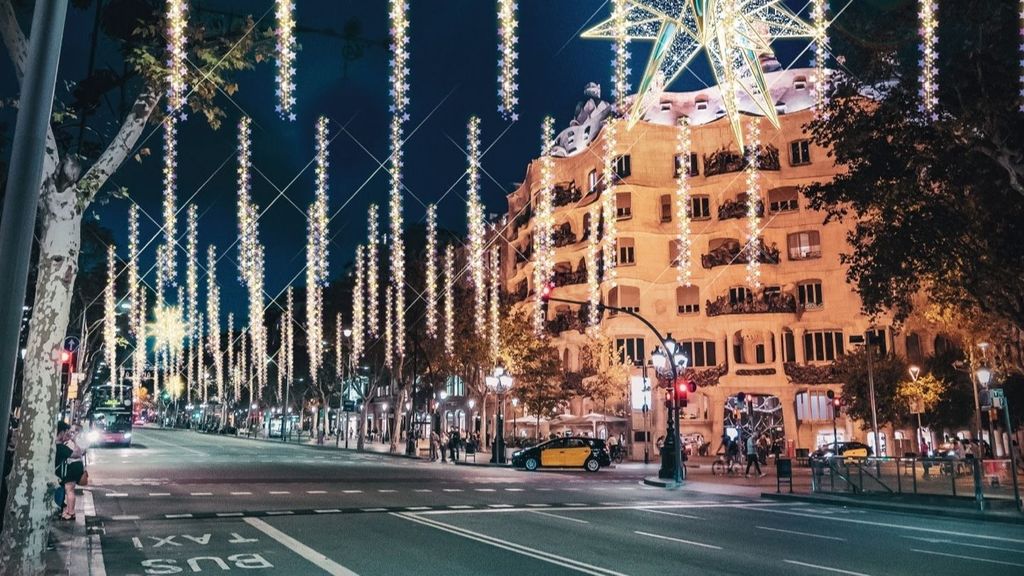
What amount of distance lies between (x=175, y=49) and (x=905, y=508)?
20.1m

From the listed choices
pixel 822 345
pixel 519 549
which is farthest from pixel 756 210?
pixel 519 549

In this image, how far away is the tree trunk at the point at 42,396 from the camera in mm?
9297

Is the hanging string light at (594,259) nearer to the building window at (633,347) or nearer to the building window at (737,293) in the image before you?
the building window at (633,347)

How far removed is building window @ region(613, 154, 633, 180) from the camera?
5456cm

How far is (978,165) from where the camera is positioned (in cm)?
2025

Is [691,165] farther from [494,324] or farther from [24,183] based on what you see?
[24,183]

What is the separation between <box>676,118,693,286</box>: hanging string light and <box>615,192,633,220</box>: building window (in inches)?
130

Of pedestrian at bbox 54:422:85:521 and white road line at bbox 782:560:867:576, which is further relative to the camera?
pedestrian at bbox 54:422:85:521

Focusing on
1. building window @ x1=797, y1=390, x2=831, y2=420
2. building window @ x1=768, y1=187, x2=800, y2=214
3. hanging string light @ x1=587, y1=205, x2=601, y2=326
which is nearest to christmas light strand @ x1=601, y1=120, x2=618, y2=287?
hanging string light @ x1=587, y1=205, x2=601, y2=326

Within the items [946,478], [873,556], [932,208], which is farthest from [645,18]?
[873,556]

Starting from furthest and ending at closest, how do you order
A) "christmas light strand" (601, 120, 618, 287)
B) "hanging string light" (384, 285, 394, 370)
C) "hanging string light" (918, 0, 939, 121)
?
"hanging string light" (384, 285, 394, 370)
"christmas light strand" (601, 120, 618, 287)
"hanging string light" (918, 0, 939, 121)

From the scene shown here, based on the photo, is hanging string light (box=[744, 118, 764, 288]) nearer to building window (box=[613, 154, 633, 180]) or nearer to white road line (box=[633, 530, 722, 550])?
building window (box=[613, 154, 633, 180])

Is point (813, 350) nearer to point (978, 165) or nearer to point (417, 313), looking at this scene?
point (417, 313)

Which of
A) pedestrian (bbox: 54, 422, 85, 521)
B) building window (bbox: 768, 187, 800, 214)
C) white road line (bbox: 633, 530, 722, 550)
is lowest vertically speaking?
white road line (bbox: 633, 530, 722, 550)
